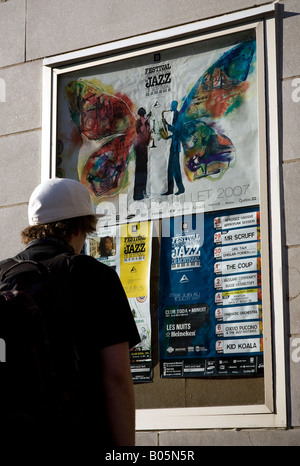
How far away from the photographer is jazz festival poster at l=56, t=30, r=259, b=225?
5.63 m

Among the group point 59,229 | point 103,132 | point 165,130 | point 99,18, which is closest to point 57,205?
point 59,229

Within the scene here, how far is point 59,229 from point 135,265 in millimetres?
2118

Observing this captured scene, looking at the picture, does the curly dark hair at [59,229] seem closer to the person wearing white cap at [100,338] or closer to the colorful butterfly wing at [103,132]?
the person wearing white cap at [100,338]

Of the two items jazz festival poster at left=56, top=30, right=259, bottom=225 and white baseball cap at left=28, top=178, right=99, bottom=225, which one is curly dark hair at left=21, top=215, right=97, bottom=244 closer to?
white baseball cap at left=28, top=178, right=99, bottom=225

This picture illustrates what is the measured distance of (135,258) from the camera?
586cm

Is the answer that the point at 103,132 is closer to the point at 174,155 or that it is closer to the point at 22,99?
the point at 174,155

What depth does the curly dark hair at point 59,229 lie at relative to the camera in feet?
12.3

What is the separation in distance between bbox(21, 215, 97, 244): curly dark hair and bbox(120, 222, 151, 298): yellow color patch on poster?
6.52 ft

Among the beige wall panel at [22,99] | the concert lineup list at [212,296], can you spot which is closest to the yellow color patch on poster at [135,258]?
the concert lineup list at [212,296]

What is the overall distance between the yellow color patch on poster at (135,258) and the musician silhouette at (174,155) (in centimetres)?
33

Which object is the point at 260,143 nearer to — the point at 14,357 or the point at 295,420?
the point at 295,420

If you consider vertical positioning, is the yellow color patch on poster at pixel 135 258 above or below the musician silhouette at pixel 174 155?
below

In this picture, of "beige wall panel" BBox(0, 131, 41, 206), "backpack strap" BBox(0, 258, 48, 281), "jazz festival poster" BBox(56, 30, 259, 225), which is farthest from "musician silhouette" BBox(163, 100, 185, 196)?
"backpack strap" BBox(0, 258, 48, 281)
